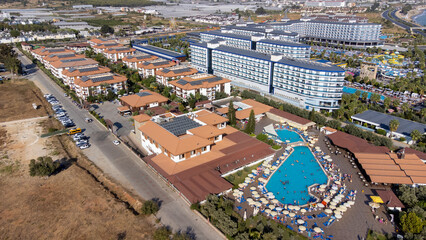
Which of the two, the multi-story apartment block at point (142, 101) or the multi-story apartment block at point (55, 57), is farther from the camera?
the multi-story apartment block at point (55, 57)

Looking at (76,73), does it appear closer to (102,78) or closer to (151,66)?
(102,78)

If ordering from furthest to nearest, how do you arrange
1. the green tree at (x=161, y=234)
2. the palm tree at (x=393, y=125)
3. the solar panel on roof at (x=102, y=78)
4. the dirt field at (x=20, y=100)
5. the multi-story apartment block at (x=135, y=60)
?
the multi-story apartment block at (x=135, y=60), the solar panel on roof at (x=102, y=78), the dirt field at (x=20, y=100), the palm tree at (x=393, y=125), the green tree at (x=161, y=234)

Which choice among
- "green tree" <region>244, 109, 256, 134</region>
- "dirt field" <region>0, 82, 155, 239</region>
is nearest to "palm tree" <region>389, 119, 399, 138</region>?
"green tree" <region>244, 109, 256, 134</region>

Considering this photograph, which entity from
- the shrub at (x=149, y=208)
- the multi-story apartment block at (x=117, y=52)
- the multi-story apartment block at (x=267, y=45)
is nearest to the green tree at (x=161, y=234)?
the shrub at (x=149, y=208)

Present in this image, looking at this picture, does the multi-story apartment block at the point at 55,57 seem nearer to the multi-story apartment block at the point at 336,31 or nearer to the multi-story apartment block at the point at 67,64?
the multi-story apartment block at the point at 67,64

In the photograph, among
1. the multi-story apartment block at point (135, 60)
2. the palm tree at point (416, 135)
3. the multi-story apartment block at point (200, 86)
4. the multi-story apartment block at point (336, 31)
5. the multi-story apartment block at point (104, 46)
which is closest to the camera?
the palm tree at point (416, 135)

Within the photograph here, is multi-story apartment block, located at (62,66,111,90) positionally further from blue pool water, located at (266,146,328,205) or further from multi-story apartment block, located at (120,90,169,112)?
blue pool water, located at (266,146,328,205)

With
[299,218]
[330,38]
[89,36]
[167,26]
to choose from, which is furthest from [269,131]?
[167,26]

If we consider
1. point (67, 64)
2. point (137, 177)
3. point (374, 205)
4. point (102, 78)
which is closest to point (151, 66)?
point (102, 78)
